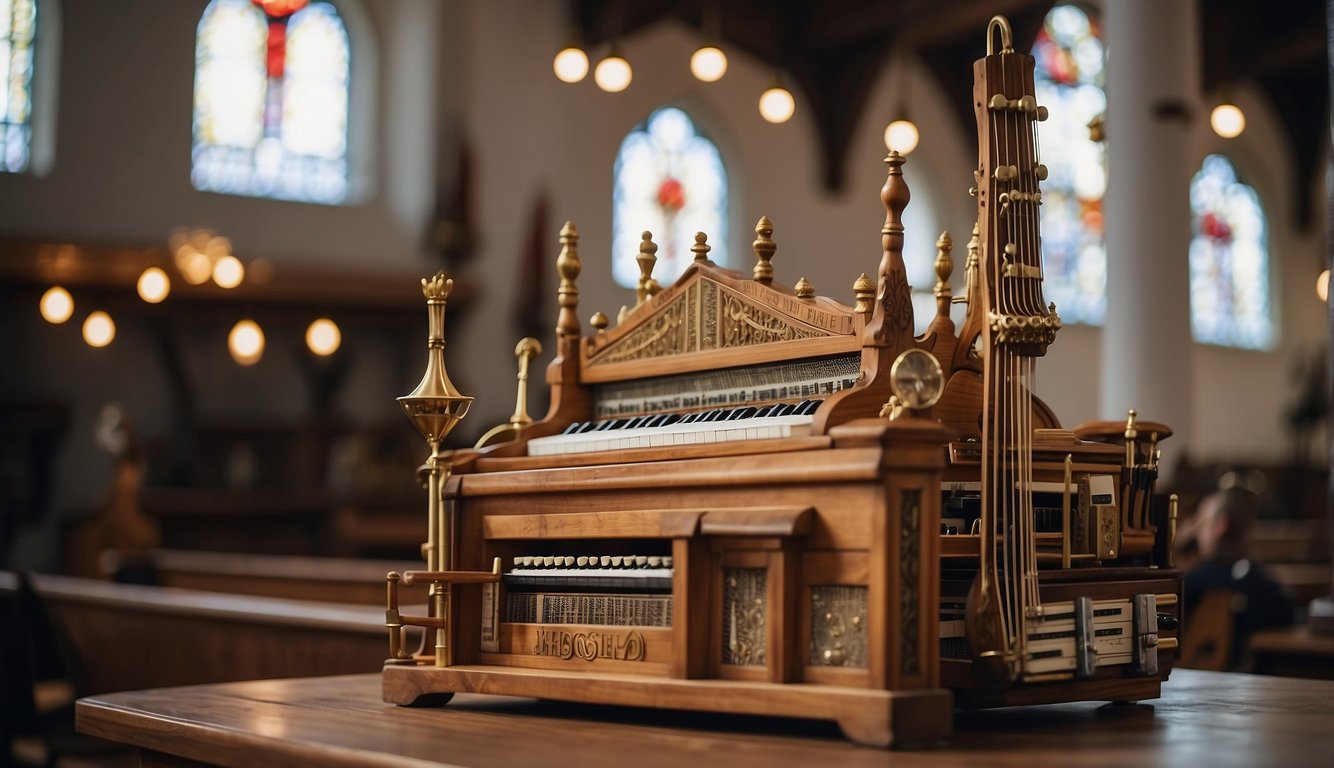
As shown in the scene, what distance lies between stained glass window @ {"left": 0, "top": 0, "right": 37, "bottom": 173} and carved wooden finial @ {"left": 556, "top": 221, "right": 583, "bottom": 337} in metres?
11.3

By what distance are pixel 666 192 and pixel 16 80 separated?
6348mm

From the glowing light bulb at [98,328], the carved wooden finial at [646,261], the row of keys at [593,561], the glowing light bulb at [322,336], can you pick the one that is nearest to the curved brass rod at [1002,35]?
the carved wooden finial at [646,261]

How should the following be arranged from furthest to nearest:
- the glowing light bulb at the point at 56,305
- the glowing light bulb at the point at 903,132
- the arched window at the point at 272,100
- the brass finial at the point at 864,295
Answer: the arched window at the point at 272,100
the glowing light bulb at the point at 56,305
the glowing light bulb at the point at 903,132
the brass finial at the point at 864,295

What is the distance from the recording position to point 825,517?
2301 millimetres

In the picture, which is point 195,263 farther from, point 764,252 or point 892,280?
point 892,280

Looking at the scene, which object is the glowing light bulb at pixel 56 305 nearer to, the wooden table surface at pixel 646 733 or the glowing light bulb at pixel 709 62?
the glowing light bulb at pixel 709 62

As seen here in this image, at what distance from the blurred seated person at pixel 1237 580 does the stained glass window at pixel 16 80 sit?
1071cm

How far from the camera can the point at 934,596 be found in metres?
2.24

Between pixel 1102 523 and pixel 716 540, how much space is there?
29.1 inches

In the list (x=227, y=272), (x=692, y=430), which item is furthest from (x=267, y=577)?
(x=692, y=430)

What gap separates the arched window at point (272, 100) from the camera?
13.7 metres

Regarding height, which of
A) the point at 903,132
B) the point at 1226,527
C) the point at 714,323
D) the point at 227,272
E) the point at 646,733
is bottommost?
the point at 646,733

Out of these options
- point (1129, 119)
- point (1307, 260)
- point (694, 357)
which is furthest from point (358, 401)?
point (1307, 260)

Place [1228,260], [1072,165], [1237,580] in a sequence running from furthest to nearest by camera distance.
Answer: [1228,260] → [1072,165] → [1237,580]
